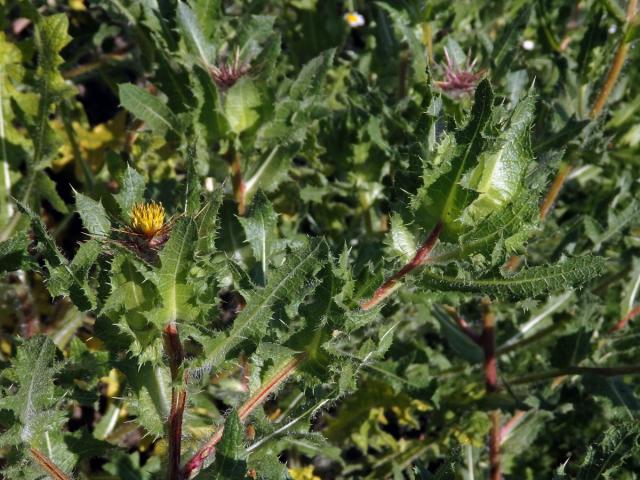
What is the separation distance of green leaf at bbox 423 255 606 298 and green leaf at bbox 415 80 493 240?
112 millimetres

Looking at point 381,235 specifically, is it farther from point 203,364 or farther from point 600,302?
point 203,364

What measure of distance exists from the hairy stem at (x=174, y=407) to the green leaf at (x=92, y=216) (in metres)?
0.25

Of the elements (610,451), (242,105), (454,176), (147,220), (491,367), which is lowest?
(491,367)

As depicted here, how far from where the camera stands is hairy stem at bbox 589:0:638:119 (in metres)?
2.41

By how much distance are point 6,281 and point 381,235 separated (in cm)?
140

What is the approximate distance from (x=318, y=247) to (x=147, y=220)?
35 centimetres

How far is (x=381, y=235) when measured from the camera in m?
2.93

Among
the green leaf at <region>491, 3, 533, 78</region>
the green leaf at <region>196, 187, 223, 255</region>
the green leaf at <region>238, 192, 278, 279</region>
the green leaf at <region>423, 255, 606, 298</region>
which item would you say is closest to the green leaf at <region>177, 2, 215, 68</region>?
the green leaf at <region>238, 192, 278, 279</region>

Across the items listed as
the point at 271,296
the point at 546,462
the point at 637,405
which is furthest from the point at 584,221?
the point at 271,296

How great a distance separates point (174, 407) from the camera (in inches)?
63.1

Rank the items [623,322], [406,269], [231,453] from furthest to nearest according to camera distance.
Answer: [623,322], [406,269], [231,453]

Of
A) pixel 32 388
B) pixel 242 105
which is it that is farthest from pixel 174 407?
pixel 242 105

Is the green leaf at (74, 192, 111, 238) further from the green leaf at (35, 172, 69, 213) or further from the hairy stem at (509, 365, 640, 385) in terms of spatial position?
the hairy stem at (509, 365, 640, 385)

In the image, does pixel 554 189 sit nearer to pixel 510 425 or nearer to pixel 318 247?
pixel 510 425
